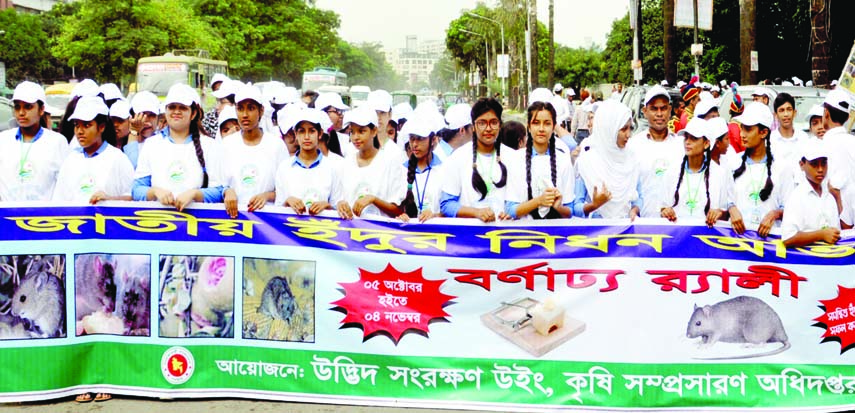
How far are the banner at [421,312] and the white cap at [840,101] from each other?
2.53 metres

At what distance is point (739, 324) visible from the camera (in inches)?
215

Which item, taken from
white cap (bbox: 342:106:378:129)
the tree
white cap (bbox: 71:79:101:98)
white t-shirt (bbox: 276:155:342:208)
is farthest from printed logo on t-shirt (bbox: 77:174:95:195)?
the tree

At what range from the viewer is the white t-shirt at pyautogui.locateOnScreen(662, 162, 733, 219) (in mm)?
6211

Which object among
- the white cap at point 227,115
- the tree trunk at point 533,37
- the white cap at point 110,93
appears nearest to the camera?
the white cap at point 227,115

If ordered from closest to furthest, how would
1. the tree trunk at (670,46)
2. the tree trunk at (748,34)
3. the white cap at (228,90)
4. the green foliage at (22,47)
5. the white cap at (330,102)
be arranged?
the white cap at (228,90) < the white cap at (330,102) < the tree trunk at (748,34) < the tree trunk at (670,46) < the green foliage at (22,47)

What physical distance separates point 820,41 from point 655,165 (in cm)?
1492

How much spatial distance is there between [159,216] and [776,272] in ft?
11.5

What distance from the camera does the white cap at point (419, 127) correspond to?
21.2 ft

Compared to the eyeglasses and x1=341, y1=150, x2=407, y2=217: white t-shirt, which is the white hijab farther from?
x1=341, y1=150, x2=407, y2=217: white t-shirt

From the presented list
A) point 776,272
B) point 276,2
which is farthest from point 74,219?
point 276,2

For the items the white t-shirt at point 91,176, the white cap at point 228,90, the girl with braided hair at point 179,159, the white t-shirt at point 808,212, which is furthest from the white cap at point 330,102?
the white t-shirt at point 808,212

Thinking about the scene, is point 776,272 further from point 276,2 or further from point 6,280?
point 276,2

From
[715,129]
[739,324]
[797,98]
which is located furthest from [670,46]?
[739,324]

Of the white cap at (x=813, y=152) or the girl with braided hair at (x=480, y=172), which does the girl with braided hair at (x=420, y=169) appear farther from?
the white cap at (x=813, y=152)
